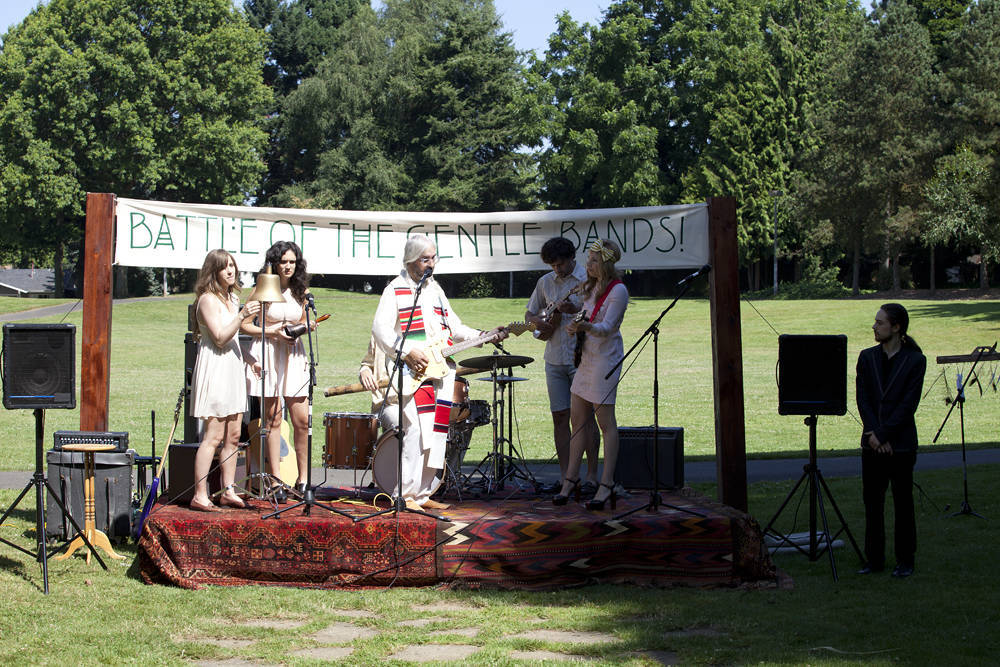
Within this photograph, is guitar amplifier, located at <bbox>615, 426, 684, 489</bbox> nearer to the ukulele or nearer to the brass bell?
the ukulele

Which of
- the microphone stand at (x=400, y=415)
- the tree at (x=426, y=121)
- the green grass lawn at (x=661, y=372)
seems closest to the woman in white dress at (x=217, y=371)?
the microphone stand at (x=400, y=415)

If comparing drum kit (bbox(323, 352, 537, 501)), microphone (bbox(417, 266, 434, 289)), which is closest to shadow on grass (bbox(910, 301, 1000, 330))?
drum kit (bbox(323, 352, 537, 501))

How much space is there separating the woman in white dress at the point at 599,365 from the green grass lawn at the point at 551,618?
106cm

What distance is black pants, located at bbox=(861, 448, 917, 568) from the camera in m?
7.42

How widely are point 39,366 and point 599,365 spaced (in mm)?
4098

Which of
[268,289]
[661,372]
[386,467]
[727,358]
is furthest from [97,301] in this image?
[661,372]

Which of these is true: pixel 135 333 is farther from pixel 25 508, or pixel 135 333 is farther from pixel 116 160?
pixel 25 508

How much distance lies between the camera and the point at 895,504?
7.45 metres

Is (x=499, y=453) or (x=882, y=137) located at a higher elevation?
(x=882, y=137)

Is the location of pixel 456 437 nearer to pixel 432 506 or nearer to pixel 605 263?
pixel 432 506

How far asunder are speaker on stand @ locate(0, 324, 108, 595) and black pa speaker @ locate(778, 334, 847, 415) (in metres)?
5.21

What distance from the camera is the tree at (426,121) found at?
5862 centimetres

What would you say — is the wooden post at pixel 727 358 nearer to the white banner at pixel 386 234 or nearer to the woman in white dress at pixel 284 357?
the white banner at pixel 386 234

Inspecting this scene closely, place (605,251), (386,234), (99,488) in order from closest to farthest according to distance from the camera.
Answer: (605,251), (99,488), (386,234)
